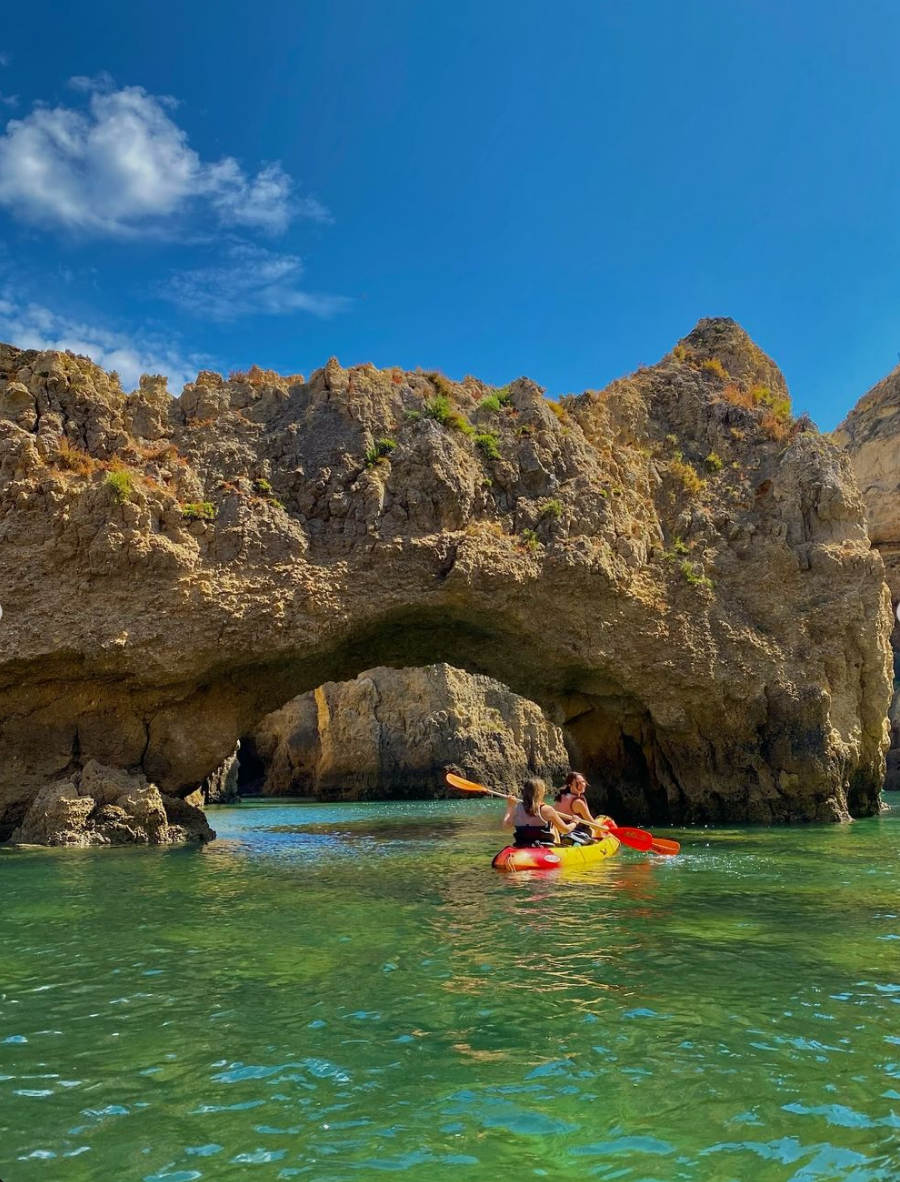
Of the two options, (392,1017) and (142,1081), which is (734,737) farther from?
(142,1081)

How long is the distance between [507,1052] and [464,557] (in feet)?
41.7

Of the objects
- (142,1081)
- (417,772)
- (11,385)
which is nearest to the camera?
(142,1081)

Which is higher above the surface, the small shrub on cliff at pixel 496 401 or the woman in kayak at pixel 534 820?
the small shrub on cliff at pixel 496 401

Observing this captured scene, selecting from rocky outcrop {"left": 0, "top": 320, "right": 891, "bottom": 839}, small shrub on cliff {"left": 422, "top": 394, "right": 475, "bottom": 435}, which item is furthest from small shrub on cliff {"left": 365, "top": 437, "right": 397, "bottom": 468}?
small shrub on cliff {"left": 422, "top": 394, "right": 475, "bottom": 435}

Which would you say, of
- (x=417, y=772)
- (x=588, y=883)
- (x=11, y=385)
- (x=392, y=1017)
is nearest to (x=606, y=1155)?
(x=392, y=1017)

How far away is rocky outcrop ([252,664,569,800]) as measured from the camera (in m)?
41.4

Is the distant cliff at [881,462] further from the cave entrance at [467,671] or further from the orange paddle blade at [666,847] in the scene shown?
the orange paddle blade at [666,847]

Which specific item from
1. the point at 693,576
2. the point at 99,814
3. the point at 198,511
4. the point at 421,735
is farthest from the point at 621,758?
the point at 421,735

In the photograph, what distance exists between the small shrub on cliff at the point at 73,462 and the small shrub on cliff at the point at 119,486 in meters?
0.71

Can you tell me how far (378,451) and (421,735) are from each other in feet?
82.8

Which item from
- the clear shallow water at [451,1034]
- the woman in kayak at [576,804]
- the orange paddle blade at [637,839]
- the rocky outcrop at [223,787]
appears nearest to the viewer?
the clear shallow water at [451,1034]

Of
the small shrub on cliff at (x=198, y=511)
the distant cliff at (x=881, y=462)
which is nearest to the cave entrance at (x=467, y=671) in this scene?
the small shrub on cliff at (x=198, y=511)

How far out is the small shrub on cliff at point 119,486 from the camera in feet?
53.3

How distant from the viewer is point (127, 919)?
9.43m
